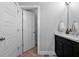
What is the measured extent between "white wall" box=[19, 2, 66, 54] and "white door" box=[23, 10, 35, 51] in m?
0.70

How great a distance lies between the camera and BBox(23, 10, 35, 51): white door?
3.76m

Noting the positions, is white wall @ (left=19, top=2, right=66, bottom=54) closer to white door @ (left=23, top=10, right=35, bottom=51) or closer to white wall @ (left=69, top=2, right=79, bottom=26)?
white wall @ (left=69, top=2, right=79, bottom=26)

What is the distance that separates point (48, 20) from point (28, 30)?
112cm

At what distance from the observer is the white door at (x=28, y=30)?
376 cm

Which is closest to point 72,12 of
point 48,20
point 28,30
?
point 48,20

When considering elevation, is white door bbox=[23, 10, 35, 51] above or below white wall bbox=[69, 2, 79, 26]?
below

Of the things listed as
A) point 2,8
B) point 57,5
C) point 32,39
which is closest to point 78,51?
point 2,8

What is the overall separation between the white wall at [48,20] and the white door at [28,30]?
27.6 inches

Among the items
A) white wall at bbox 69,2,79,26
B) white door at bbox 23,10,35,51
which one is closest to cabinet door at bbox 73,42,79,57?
white wall at bbox 69,2,79,26

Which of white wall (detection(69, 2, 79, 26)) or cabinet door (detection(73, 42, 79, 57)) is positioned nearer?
cabinet door (detection(73, 42, 79, 57))

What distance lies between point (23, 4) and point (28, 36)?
1.38m

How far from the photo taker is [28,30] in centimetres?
409

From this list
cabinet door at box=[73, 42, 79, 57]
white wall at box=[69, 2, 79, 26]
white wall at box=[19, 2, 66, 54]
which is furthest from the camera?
white wall at box=[19, 2, 66, 54]

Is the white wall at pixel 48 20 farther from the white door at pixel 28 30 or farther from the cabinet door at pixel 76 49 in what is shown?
the cabinet door at pixel 76 49
